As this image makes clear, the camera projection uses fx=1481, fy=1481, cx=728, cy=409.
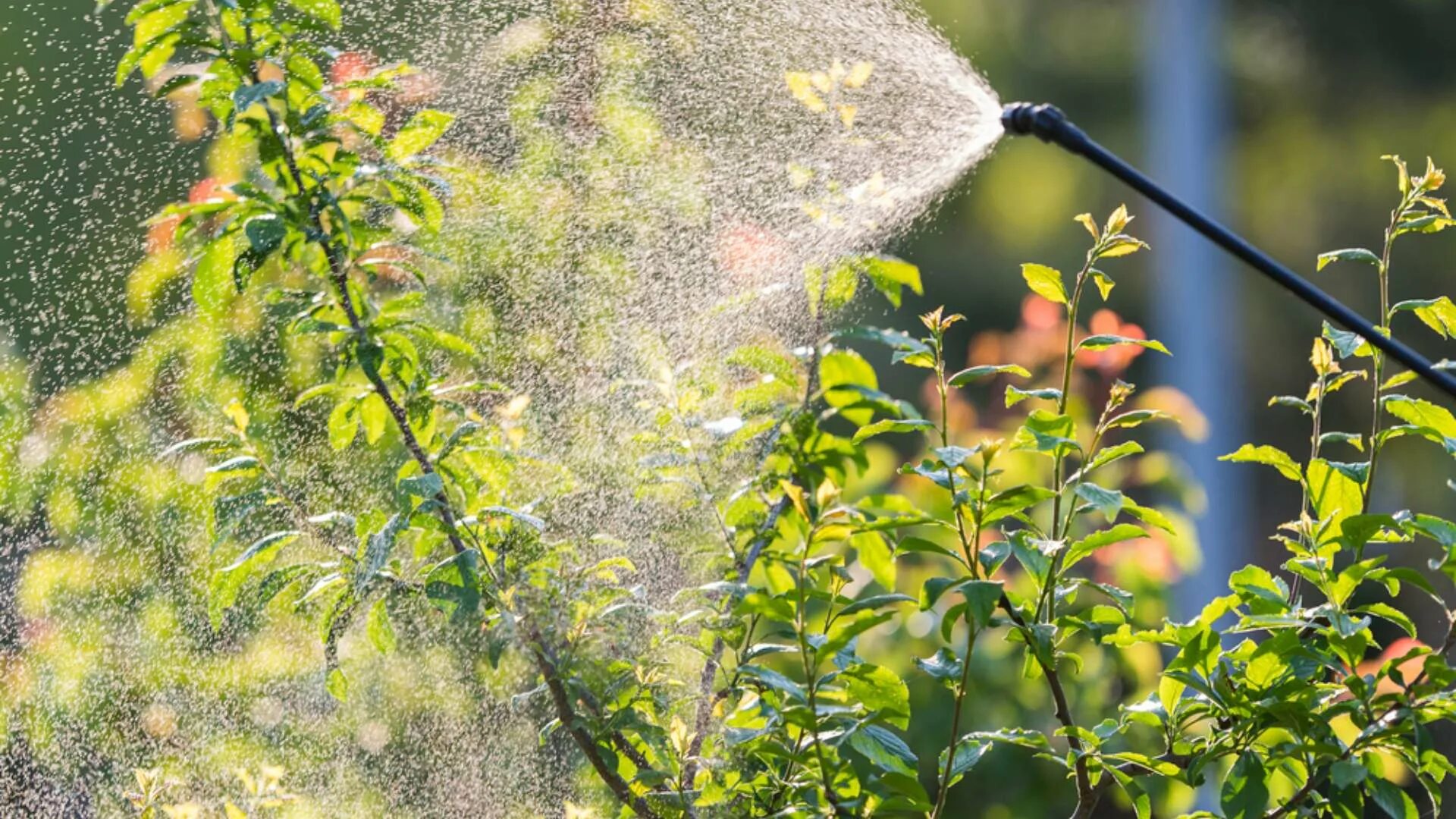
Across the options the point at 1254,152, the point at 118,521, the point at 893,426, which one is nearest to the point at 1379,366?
the point at 893,426

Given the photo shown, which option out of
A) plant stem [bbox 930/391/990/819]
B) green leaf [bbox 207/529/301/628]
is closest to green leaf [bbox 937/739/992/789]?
plant stem [bbox 930/391/990/819]

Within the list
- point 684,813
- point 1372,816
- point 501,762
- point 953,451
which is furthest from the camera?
point 1372,816

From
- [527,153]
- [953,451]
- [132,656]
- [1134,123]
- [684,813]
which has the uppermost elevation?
[953,451]

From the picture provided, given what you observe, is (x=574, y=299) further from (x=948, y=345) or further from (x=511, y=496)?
(x=948, y=345)

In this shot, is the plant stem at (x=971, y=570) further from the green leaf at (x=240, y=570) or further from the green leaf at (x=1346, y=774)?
the green leaf at (x=240, y=570)

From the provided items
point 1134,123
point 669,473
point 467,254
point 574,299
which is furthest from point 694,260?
point 1134,123

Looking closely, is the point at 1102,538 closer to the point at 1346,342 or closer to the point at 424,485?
the point at 1346,342

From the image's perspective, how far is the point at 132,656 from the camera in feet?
5.43

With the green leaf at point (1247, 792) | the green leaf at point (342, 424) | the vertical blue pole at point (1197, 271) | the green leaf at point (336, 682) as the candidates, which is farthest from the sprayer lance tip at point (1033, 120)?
the vertical blue pole at point (1197, 271)

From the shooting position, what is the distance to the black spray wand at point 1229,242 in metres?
0.94

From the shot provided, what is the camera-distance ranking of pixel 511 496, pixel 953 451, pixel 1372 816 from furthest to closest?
pixel 1372 816, pixel 511 496, pixel 953 451

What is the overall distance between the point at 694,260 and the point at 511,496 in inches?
17.4

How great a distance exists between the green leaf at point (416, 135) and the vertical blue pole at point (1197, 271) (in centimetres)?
273

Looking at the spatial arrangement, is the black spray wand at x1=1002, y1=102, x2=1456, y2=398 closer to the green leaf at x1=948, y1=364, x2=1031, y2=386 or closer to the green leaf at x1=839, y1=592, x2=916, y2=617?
the green leaf at x1=948, y1=364, x2=1031, y2=386
